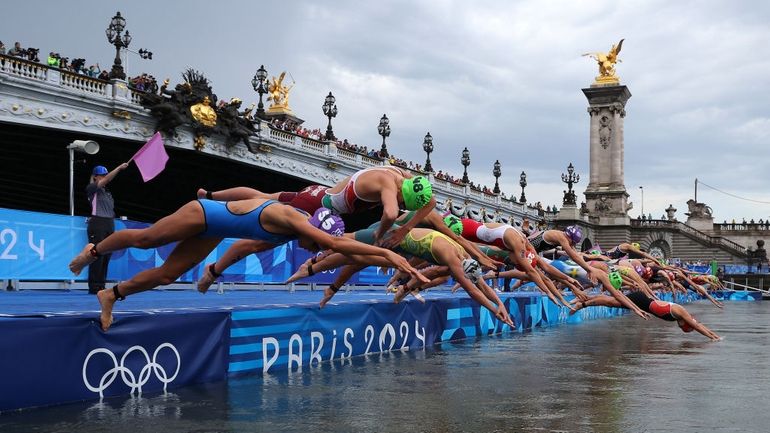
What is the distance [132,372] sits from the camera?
7.48 meters

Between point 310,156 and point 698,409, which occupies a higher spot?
point 310,156

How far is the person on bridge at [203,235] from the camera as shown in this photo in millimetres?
7375

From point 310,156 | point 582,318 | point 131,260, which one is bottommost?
point 582,318

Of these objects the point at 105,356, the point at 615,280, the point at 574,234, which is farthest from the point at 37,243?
the point at 615,280

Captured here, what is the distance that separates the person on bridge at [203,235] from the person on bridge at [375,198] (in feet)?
5.38

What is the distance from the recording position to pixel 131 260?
64.8ft

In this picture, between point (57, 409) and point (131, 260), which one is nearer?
point (57, 409)

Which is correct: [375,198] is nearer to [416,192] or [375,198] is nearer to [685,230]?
[416,192]

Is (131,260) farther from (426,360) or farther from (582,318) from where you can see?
(582,318)

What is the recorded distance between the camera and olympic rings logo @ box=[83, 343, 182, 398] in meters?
7.15

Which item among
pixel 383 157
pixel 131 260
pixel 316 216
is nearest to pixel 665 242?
pixel 383 157

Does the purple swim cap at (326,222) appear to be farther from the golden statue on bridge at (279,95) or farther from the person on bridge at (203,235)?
→ the golden statue on bridge at (279,95)

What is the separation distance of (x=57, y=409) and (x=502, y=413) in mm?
3578

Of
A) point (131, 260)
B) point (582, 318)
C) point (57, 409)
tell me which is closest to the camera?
point (57, 409)
